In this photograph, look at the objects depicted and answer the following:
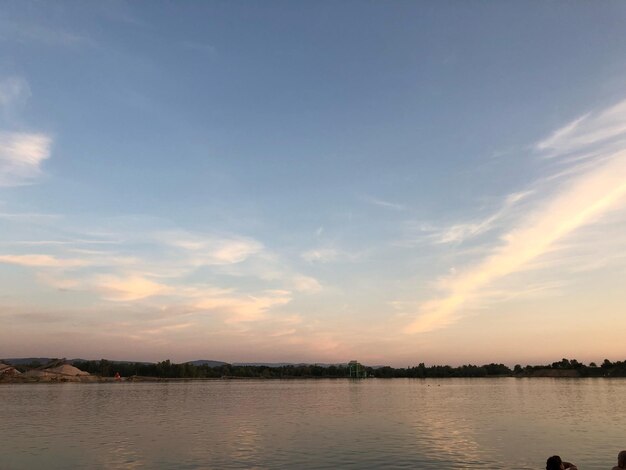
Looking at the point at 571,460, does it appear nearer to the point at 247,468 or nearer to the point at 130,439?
the point at 247,468

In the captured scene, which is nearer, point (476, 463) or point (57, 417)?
point (476, 463)

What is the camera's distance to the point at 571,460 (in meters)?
36.5

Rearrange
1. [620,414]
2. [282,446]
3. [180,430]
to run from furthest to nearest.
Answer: [620,414]
[180,430]
[282,446]

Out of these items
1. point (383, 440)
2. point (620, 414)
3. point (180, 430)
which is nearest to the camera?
point (383, 440)

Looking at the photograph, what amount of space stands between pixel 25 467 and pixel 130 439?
13785 mm

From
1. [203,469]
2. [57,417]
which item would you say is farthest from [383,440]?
[57,417]

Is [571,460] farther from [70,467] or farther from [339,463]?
[70,467]

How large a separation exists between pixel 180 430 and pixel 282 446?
17645 millimetres

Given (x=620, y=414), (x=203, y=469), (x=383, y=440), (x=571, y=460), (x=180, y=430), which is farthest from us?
(x=620, y=414)

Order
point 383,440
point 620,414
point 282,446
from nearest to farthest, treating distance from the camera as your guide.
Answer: point 282,446 < point 383,440 < point 620,414

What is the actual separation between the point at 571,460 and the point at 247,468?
23.6 metres

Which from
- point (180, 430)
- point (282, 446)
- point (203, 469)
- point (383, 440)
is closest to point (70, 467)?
point (203, 469)

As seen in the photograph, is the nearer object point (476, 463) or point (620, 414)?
point (476, 463)

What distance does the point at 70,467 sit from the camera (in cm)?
3503
